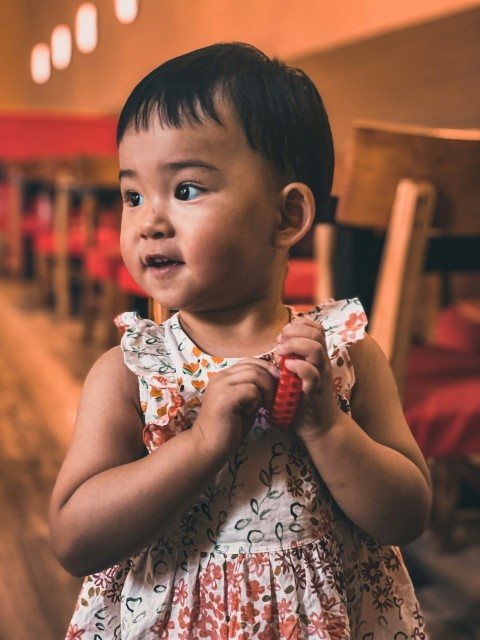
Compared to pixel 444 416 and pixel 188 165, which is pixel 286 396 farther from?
pixel 444 416

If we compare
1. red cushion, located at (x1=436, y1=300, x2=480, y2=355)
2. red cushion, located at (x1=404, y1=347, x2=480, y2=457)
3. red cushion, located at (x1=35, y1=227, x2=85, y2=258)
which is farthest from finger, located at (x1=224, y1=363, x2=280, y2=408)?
red cushion, located at (x1=35, y1=227, x2=85, y2=258)

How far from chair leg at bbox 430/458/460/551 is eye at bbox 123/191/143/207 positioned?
1.39 metres

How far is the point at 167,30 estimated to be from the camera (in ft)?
3.01

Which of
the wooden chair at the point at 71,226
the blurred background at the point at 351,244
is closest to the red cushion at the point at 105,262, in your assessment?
the blurred background at the point at 351,244

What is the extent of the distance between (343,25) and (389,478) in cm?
318

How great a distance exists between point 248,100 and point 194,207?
0.29ft

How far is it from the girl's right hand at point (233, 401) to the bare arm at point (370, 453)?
0.08 feet

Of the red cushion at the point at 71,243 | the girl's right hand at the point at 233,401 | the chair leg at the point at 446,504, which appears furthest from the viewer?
the red cushion at the point at 71,243

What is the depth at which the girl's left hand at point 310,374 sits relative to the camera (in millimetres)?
564

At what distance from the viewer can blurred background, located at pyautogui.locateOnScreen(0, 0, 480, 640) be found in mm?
1260

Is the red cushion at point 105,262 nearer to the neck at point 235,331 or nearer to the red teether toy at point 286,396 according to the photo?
the neck at point 235,331

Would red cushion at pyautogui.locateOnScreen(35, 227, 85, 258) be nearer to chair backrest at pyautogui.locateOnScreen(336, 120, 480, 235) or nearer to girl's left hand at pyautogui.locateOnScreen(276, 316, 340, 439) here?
chair backrest at pyautogui.locateOnScreen(336, 120, 480, 235)

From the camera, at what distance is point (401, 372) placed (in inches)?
50.9

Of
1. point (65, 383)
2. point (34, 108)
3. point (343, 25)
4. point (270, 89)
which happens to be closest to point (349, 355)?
point (270, 89)
